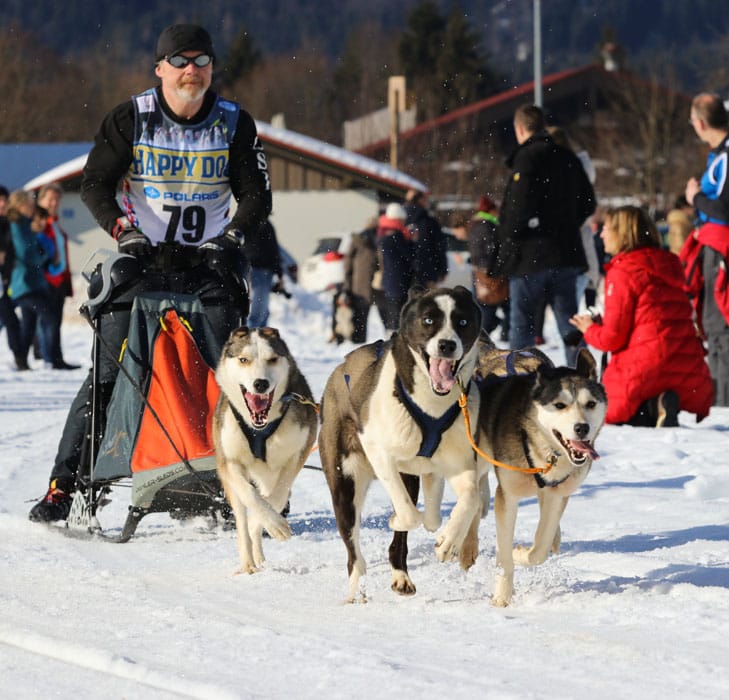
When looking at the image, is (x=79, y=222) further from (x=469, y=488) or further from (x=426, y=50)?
(x=426, y=50)

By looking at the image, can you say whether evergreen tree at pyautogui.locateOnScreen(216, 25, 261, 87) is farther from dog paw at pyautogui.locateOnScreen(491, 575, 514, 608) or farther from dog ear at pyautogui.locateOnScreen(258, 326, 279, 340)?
dog paw at pyautogui.locateOnScreen(491, 575, 514, 608)

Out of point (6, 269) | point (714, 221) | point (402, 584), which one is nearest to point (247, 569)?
point (402, 584)

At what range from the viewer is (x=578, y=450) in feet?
13.1

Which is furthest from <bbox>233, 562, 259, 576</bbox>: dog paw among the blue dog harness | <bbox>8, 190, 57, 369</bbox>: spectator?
<bbox>8, 190, 57, 369</bbox>: spectator

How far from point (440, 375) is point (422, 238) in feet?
28.9

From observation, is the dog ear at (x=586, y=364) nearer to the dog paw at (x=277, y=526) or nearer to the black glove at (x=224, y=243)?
the dog paw at (x=277, y=526)

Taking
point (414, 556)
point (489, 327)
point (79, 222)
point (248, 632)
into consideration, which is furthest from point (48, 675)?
point (79, 222)

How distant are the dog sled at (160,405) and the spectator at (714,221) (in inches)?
169

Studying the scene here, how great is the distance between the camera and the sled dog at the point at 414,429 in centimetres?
404

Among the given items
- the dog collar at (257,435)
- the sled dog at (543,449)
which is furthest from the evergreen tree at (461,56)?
the sled dog at (543,449)

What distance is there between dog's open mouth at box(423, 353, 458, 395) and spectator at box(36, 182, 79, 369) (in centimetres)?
891

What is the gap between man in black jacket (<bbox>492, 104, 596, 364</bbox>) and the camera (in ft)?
26.6

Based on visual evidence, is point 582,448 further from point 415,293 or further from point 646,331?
point 646,331

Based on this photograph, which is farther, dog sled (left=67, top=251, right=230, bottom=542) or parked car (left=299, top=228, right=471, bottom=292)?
parked car (left=299, top=228, right=471, bottom=292)
